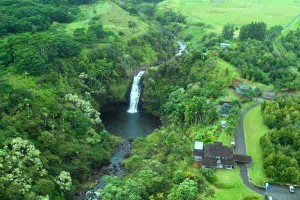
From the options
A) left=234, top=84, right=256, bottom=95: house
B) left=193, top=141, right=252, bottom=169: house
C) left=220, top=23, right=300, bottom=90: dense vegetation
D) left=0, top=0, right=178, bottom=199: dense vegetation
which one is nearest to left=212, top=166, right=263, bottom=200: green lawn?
left=193, top=141, right=252, bottom=169: house

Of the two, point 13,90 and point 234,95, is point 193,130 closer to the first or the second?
point 234,95

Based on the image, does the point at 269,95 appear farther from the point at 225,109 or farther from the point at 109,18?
the point at 109,18

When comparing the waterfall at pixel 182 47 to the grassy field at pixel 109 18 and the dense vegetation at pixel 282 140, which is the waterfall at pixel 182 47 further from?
the dense vegetation at pixel 282 140

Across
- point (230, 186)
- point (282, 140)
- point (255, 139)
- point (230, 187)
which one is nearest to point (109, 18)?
point (255, 139)

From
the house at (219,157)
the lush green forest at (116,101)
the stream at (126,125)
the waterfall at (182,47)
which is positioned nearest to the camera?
the lush green forest at (116,101)

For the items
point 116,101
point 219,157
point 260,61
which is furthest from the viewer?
point 260,61

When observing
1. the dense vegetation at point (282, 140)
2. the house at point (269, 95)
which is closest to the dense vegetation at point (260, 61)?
the house at point (269, 95)
